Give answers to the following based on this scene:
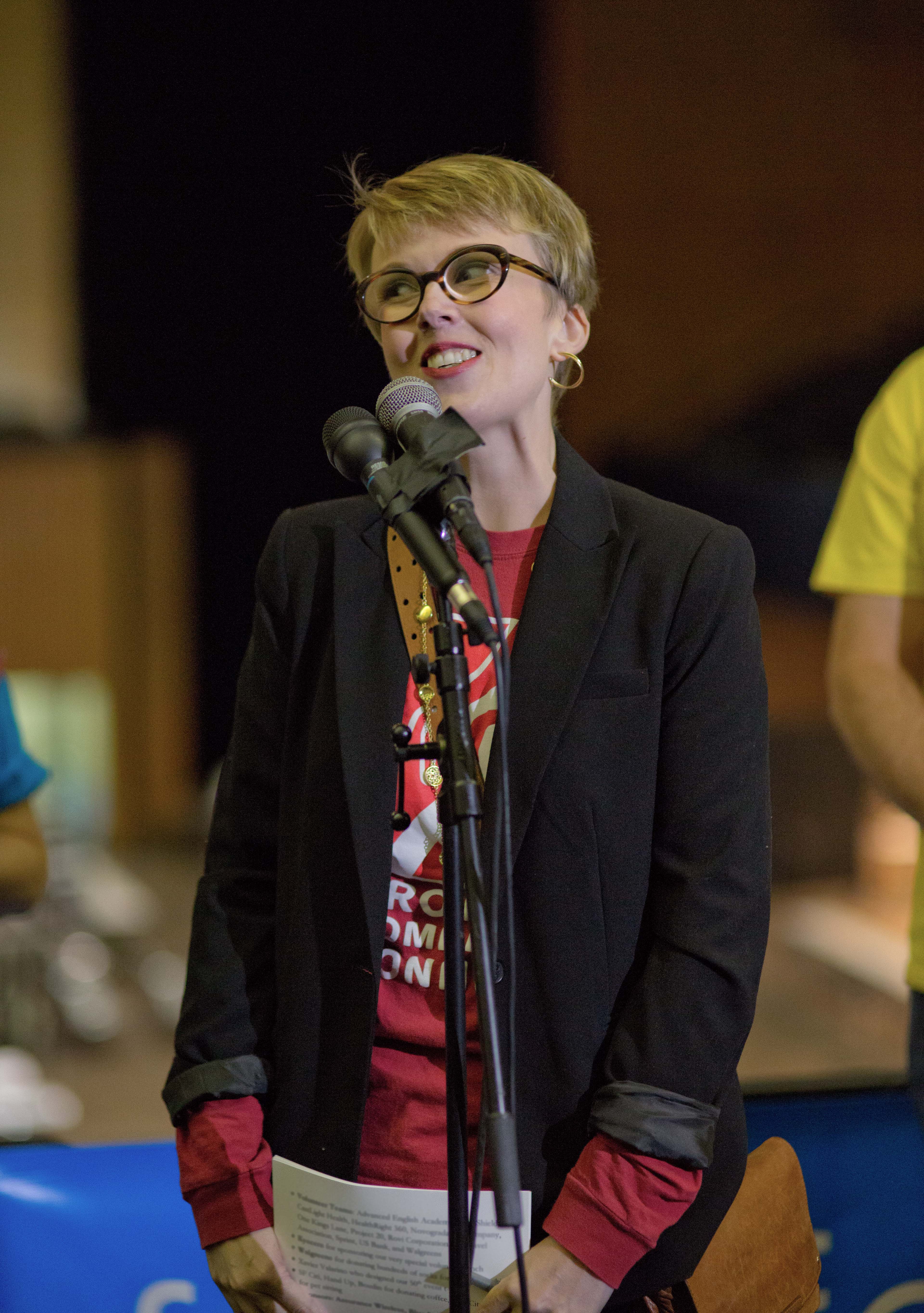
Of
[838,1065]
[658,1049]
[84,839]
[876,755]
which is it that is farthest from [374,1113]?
[84,839]

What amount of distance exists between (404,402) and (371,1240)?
747mm

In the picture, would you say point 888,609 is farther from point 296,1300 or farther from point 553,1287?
point 296,1300

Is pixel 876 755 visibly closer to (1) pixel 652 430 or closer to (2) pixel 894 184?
(1) pixel 652 430

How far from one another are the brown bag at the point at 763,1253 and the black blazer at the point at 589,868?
5 cm

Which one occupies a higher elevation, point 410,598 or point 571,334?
point 571,334

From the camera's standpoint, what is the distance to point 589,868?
1197mm

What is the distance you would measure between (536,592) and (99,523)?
19.9ft

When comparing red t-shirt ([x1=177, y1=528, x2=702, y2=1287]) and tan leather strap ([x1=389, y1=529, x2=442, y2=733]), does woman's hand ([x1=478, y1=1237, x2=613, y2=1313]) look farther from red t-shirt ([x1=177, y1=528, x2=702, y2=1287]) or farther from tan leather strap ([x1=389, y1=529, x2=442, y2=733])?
tan leather strap ([x1=389, y1=529, x2=442, y2=733])

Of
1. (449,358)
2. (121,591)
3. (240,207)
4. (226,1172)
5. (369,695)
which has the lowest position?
(121,591)

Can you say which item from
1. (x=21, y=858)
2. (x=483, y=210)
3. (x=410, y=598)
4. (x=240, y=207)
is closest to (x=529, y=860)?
(x=410, y=598)

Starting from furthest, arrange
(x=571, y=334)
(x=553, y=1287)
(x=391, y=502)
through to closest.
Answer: (x=571, y=334) < (x=553, y=1287) < (x=391, y=502)

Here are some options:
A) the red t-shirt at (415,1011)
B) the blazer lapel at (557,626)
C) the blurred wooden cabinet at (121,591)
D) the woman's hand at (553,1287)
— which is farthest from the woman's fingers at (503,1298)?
the blurred wooden cabinet at (121,591)

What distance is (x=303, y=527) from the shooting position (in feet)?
4.51

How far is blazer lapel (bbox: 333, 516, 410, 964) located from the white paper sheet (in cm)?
21
